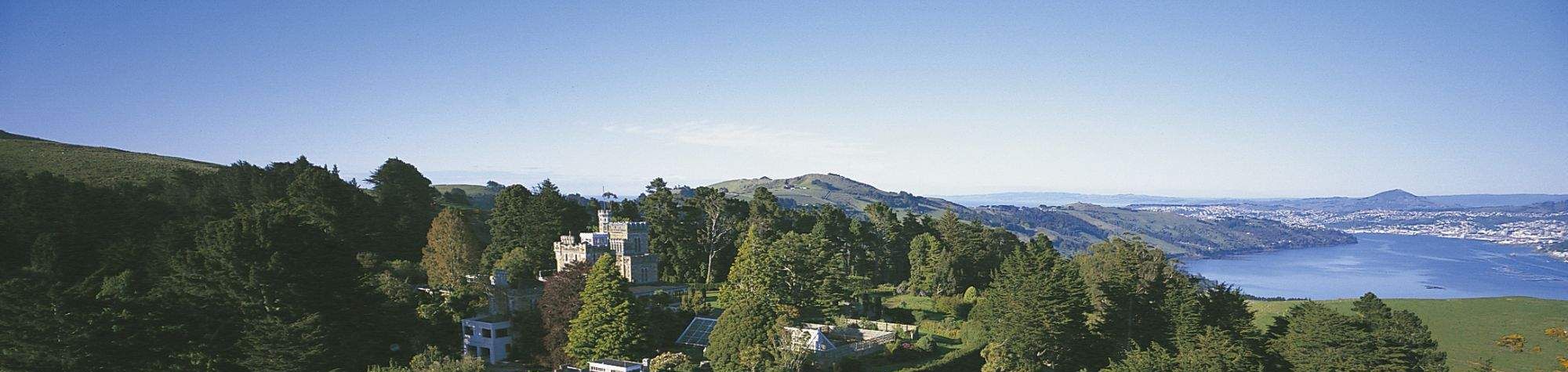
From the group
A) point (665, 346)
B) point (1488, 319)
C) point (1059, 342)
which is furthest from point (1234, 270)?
point (665, 346)

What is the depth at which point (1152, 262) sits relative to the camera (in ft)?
151

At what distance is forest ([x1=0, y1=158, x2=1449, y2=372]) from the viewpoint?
2938 cm

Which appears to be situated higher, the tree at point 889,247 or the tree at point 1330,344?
the tree at point 889,247

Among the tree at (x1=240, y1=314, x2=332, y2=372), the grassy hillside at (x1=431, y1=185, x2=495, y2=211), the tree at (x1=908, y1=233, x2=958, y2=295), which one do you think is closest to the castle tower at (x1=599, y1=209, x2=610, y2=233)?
the tree at (x1=908, y1=233, x2=958, y2=295)

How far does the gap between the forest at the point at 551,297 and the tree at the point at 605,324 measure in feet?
0.27

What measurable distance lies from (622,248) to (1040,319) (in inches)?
968

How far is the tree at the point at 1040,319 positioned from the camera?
123 feet

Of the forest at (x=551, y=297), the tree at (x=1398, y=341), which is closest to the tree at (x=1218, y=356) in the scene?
the forest at (x=551, y=297)

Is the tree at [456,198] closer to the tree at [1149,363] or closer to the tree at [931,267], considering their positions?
the tree at [931,267]

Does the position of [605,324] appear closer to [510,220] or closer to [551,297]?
[551,297]

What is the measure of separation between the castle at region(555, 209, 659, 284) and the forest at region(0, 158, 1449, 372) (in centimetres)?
165

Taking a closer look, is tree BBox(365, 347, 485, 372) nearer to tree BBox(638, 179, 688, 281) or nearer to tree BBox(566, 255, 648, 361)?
tree BBox(566, 255, 648, 361)

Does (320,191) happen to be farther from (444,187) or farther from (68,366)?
(444,187)

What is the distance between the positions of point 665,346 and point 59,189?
34.4 metres
